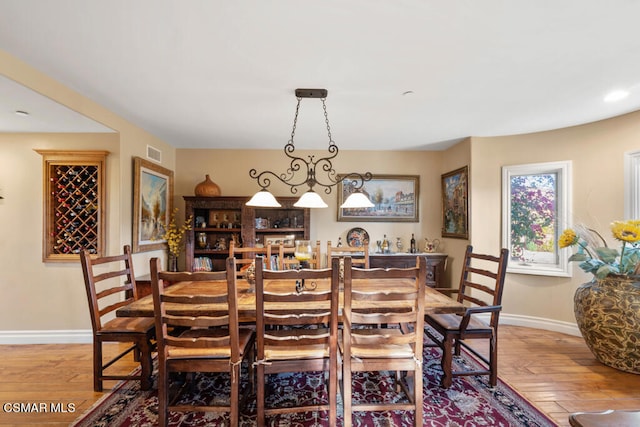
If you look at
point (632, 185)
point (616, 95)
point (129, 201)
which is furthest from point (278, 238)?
point (632, 185)

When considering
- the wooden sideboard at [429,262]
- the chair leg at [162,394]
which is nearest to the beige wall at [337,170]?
A: the wooden sideboard at [429,262]

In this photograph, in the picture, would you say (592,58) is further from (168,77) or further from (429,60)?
(168,77)

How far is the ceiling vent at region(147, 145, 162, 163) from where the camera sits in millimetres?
3520

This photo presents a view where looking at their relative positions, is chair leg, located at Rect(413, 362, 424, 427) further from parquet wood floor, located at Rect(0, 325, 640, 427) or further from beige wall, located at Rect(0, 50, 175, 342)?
beige wall, located at Rect(0, 50, 175, 342)

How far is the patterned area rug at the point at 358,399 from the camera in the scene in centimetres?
186

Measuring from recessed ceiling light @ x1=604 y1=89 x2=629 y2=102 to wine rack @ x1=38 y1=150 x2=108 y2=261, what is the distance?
4.77 meters

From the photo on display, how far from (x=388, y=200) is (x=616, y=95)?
100 inches

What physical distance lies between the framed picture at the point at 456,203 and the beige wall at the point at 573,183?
0.38ft

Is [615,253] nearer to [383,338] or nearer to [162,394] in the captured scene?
[383,338]

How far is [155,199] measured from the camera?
11.8 feet

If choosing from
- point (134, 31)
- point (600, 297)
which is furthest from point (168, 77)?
point (600, 297)

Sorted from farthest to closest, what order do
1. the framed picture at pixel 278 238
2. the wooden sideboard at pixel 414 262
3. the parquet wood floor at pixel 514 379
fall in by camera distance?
the framed picture at pixel 278 238, the wooden sideboard at pixel 414 262, the parquet wood floor at pixel 514 379

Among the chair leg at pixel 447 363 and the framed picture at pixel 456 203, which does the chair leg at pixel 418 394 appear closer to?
the chair leg at pixel 447 363

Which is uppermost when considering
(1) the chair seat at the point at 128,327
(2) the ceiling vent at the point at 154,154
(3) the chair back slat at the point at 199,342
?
(2) the ceiling vent at the point at 154,154
